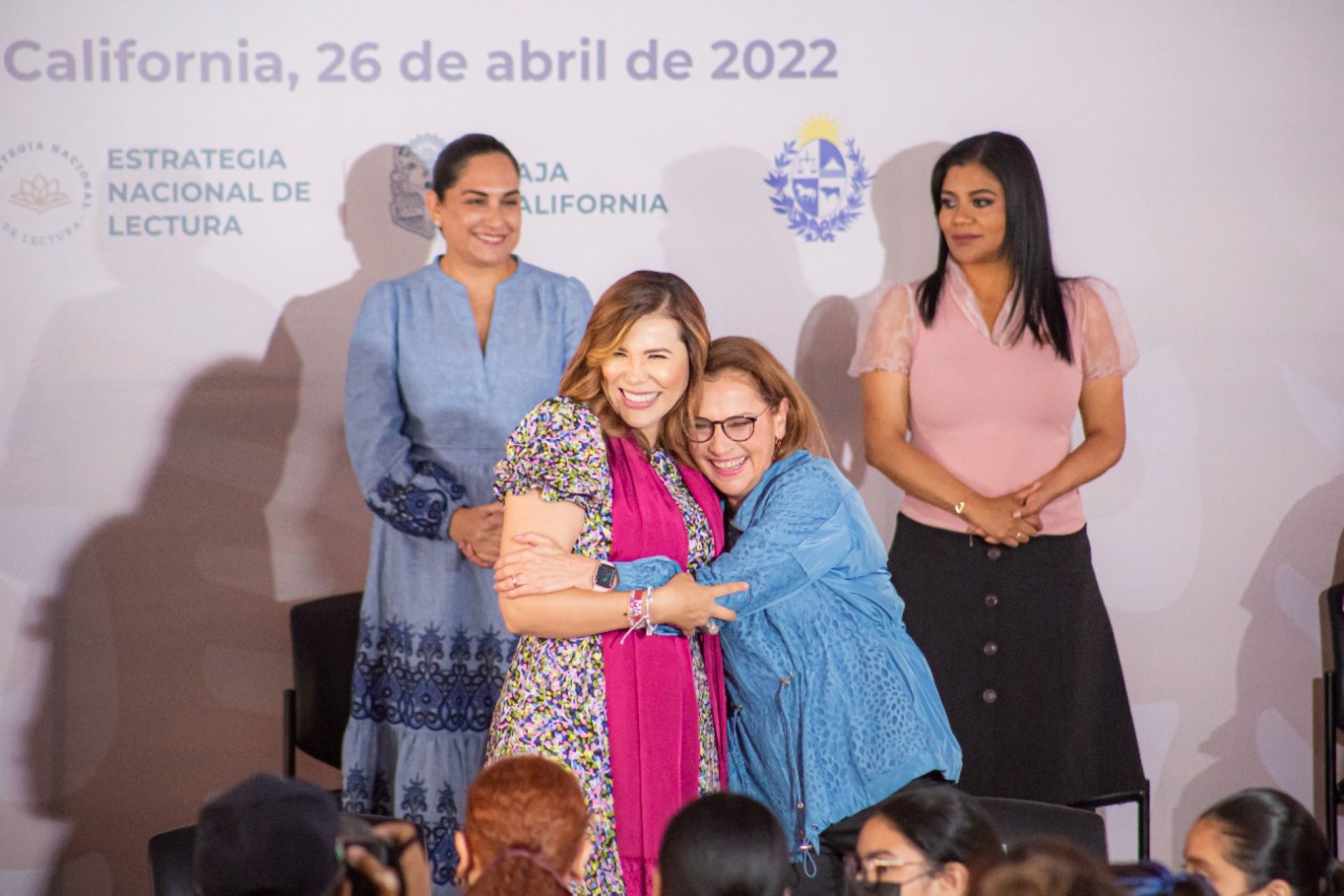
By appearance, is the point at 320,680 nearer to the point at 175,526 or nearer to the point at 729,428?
the point at 175,526

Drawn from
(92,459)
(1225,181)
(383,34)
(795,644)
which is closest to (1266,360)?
(1225,181)

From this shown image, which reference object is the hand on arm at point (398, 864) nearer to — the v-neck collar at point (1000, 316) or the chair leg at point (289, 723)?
the chair leg at point (289, 723)

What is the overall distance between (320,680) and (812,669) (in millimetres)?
1970

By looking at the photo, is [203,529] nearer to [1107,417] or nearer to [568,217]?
[568,217]

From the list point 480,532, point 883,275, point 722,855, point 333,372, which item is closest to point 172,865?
point 480,532

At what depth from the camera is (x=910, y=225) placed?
4.79 m

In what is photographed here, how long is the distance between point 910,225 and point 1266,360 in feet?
4.14

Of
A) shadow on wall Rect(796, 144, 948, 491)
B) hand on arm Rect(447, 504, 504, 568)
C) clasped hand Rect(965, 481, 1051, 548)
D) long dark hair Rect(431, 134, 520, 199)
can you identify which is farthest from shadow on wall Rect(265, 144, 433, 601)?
clasped hand Rect(965, 481, 1051, 548)

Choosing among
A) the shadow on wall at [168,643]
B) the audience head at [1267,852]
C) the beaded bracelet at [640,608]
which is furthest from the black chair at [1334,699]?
the shadow on wall at [168,643]

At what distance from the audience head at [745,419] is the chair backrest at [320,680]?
68.6 inches

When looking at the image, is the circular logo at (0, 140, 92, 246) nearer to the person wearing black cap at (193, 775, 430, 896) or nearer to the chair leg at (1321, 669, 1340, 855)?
the person wearing black cap at (193, 775, 430, 896)

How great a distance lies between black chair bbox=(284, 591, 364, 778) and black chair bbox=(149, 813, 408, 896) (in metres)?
1.46

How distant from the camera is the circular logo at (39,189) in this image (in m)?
4.67

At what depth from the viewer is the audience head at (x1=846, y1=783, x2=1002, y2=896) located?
87.5 inches
